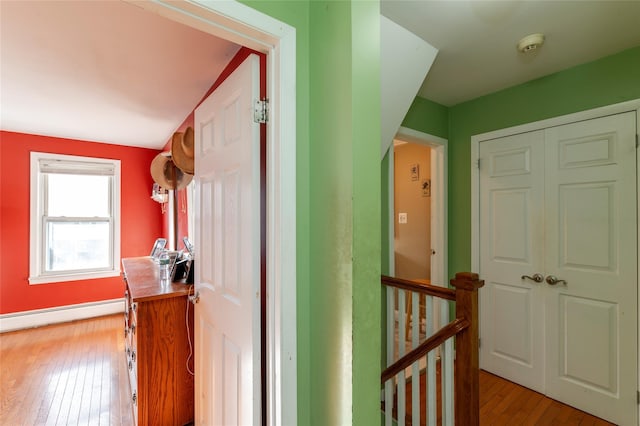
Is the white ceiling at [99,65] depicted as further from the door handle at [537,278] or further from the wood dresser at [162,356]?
the door handle at [537,278]

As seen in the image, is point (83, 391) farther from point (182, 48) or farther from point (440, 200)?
point (440, 200)

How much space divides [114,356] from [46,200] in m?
2.28

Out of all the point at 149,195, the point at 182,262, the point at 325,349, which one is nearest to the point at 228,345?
the point at 325,349

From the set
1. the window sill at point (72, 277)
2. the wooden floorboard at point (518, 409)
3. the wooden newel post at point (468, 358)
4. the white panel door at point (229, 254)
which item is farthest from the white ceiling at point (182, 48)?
the wooden floorboard at point (518, 409)

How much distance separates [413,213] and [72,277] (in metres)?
4.51

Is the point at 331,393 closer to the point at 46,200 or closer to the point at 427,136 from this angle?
the point at 427,136

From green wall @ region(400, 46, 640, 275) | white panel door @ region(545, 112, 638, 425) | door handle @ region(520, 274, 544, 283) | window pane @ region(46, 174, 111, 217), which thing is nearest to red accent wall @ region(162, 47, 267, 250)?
window pane @ region(46, 174, 111, 217)

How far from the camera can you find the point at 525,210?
2.24 meters

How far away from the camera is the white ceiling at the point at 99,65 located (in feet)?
4.83

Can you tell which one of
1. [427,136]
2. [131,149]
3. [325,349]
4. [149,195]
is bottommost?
[325,349]

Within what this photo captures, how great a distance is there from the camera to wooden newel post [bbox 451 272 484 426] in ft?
4.29

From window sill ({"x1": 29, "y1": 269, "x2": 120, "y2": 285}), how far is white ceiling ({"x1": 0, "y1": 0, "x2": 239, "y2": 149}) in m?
1.85

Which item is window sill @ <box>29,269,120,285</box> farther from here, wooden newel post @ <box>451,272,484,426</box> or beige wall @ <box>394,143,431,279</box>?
wooden newel post @ <box>451,272,484,426</box>

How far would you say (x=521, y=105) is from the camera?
88.9 inches
